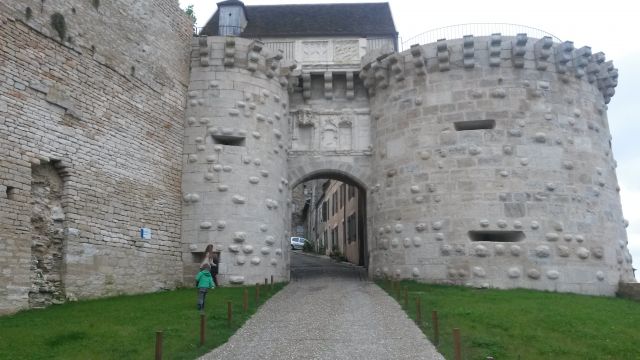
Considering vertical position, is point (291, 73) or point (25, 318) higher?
point (291, 73)

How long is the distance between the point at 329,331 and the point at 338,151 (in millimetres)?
8941

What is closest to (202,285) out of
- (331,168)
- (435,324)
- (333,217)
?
(435,324)

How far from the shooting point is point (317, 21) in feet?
62.5

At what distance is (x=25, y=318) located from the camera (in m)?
9.06

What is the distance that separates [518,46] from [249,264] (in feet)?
29.1

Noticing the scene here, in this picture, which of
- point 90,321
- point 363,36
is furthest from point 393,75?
point 90,321

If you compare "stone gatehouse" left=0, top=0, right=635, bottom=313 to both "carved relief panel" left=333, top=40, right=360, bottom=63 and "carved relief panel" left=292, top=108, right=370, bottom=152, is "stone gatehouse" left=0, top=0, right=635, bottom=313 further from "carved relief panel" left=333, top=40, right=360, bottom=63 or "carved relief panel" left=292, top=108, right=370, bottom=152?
"carved relief panel" left=333, top=40, right=360, bottom=63

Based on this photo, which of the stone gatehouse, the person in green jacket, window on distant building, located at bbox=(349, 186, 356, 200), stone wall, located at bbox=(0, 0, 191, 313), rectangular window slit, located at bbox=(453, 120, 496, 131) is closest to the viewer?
the person in green jacket

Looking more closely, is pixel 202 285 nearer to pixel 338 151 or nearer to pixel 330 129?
pixel 338 151

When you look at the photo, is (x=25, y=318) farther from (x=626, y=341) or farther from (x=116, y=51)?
(x=626, y=341)

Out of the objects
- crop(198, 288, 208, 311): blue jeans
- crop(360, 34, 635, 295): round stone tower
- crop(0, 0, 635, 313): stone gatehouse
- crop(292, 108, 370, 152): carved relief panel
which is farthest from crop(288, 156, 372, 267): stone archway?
crop(198, 288, 208, 311): blue jeans

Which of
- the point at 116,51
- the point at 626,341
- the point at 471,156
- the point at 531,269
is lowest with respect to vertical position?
the point at 626,341

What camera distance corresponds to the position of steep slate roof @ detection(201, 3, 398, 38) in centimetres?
1814

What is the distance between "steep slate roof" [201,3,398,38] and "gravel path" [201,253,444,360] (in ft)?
28.9
